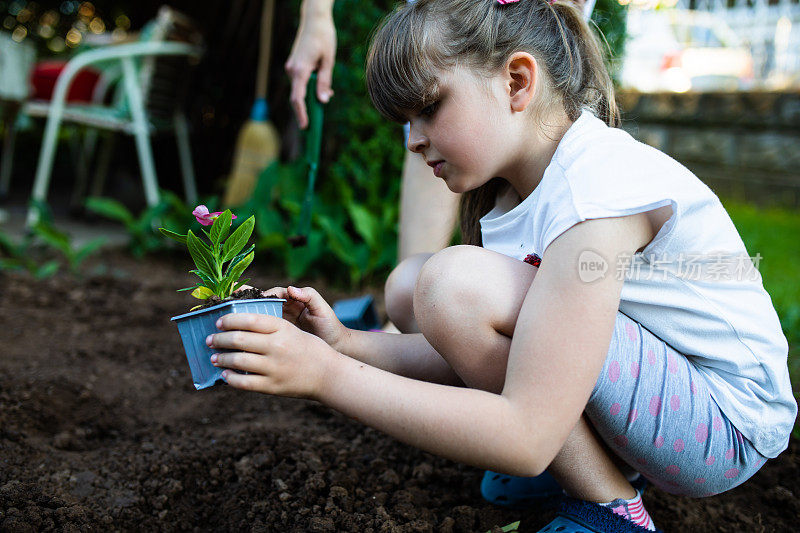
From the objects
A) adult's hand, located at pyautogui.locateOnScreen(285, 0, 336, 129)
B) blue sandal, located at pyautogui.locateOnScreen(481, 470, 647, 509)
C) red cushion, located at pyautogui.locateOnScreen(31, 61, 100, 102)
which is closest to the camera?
blue sandal, located at pyautogui.locateOnScreen(481, 470, 647, 509)

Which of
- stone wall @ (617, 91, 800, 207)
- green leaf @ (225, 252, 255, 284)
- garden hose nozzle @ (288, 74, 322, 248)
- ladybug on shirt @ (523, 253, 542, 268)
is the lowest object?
green leaf @ (225, 252, 255, 284)

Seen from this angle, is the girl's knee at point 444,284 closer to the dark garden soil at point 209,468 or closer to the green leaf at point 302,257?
the dark garden soil at point 209,468

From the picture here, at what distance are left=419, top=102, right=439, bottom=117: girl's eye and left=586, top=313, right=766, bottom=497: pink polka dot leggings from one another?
19.6 inches

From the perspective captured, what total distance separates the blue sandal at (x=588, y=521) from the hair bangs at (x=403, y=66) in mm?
789

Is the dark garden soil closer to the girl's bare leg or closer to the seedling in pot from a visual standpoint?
the girl's bare leg

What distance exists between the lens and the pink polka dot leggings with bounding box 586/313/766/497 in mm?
1129

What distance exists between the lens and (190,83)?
14.4ft

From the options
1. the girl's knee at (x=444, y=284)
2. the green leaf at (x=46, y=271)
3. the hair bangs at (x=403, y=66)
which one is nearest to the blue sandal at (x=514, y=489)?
the girl's knee at (x=444, y=284)

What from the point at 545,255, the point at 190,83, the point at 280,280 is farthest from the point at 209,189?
the point at 545,255

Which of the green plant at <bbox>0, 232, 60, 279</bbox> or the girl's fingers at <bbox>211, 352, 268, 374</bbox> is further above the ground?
the girl's fingers at <bbox>211, 352, 268, 374</bbox>

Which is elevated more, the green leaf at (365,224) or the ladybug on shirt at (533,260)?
the ladybug on shirt at (533,260)

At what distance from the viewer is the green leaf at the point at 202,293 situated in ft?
A: 3.60

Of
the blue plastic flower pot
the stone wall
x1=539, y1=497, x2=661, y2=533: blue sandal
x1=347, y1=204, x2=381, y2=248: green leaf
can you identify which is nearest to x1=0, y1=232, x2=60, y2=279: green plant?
x1=347, y1=204, x2=381, y2=248: green leaf

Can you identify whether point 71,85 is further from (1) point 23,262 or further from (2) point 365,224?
(2) point 365,224
